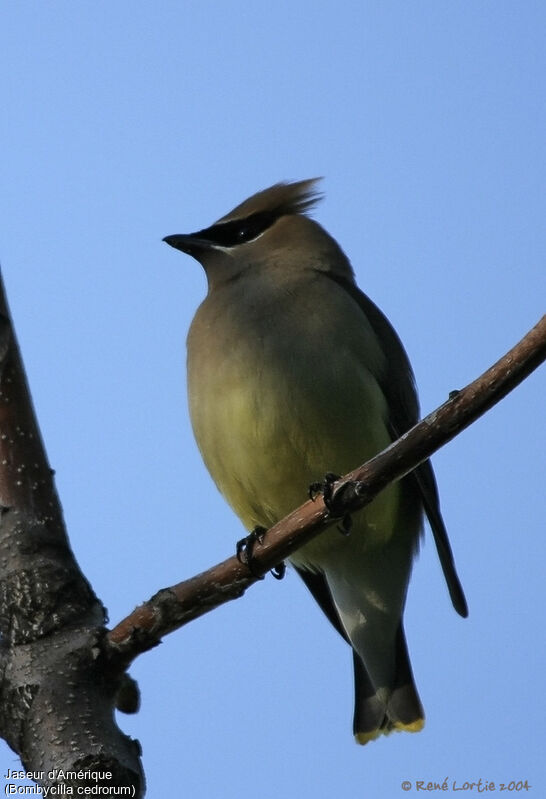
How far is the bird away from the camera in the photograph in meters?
4.22

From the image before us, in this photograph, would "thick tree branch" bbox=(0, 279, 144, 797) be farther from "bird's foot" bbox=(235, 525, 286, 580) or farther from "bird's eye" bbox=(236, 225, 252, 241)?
"bird's eye" bbox=(236, 225, 252, 241)

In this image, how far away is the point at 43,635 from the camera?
3.03 m

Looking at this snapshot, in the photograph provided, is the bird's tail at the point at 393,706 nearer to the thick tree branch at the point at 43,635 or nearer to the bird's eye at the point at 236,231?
the bird's eye at the point at 236,231

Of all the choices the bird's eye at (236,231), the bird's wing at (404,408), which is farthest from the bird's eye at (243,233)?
the bird's wing at (404,408)

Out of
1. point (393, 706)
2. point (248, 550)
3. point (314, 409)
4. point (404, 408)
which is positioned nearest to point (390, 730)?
point (393, 706)

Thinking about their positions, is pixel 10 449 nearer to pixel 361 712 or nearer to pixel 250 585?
pixel 250 585

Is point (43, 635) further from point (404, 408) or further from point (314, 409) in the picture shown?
point (404, 408)

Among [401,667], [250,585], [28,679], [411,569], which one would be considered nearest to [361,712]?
[401,667]

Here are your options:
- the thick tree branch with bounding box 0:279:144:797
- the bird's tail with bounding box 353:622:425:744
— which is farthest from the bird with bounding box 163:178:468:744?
the thick tree branch with bounding box 0:279:144:797

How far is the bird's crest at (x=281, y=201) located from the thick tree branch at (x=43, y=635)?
2.21 m

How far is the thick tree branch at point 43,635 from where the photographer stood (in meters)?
2.83

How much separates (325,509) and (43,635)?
773 mm

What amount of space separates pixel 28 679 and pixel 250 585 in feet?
2.07

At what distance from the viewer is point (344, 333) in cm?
443
